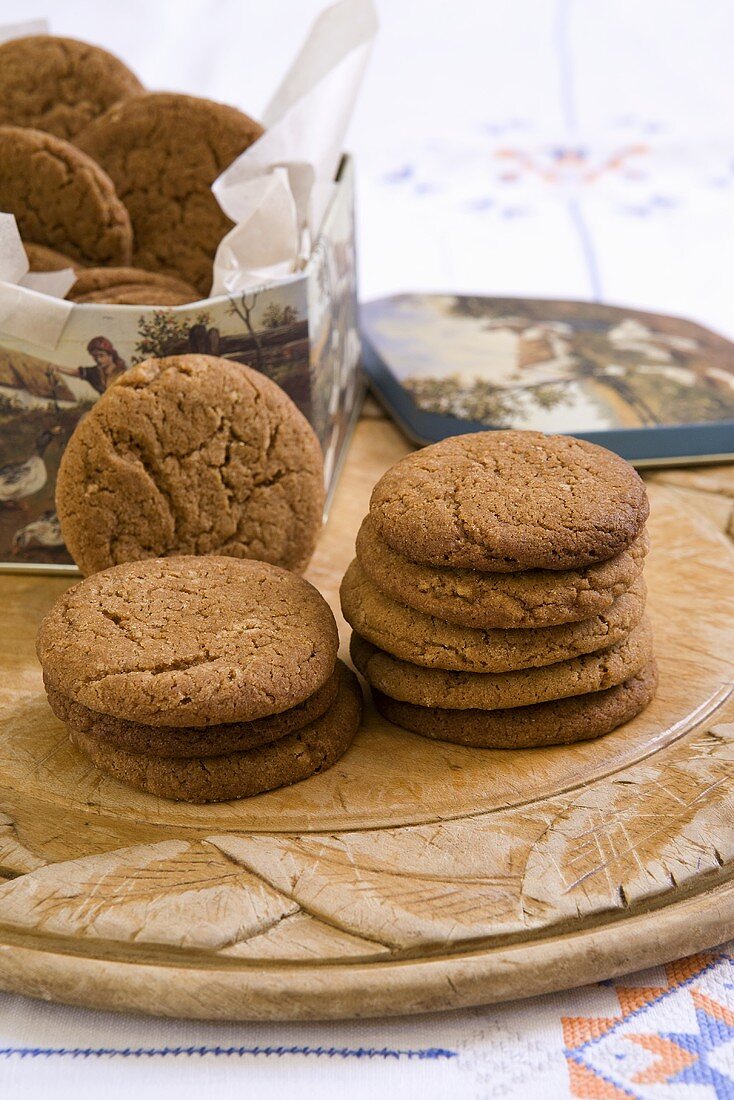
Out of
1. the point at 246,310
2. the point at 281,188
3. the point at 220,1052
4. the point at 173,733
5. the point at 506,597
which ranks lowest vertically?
the point at 220,1052

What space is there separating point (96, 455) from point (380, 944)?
91 cm

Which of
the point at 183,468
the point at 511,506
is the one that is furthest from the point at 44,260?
the point at 511,506

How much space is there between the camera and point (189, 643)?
61.4 inches

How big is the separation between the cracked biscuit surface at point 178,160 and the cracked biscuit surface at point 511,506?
0.88 metres

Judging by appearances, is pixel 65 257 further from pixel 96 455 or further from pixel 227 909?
pixel 227 909

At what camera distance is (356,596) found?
173 centimetres

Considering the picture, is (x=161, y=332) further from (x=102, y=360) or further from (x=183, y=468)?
(x=183, y=468)

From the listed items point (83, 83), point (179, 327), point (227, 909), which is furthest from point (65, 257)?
point (227, 909)

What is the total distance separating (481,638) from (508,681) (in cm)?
8

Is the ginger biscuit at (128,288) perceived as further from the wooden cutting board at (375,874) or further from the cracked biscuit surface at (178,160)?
the wooden cutting board at (375,874)

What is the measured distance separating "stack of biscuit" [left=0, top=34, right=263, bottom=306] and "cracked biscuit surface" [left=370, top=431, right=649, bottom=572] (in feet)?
2.15

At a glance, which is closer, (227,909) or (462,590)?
(227,909)

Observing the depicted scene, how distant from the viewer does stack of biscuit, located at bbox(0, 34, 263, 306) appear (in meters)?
2.21

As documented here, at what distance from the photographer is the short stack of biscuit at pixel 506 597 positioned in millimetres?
1570
